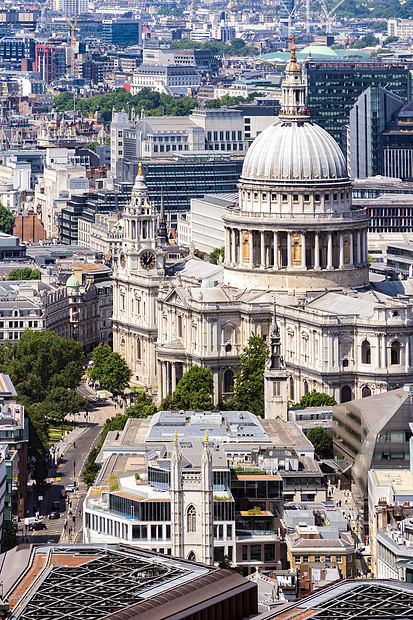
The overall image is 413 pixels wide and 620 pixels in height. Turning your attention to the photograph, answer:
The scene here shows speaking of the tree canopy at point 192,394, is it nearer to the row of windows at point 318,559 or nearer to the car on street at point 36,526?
the car on street at point 36,526

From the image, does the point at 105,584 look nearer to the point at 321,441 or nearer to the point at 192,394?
the point at 321,441

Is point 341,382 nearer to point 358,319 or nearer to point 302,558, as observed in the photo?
point 358,319

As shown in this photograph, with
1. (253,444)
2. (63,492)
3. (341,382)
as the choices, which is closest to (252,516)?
(253,444)

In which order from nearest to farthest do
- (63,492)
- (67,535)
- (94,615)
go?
(94,615) < (67,535) < (63,492)

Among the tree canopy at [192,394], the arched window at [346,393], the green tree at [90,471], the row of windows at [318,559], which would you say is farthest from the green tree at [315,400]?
the row of windows at [318,559]

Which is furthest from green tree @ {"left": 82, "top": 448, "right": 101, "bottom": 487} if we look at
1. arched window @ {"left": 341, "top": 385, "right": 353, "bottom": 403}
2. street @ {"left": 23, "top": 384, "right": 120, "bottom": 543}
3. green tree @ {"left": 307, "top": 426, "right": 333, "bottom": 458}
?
arched window @ {"left": 341, "top": 385, "right": 353, "bottom": 403}

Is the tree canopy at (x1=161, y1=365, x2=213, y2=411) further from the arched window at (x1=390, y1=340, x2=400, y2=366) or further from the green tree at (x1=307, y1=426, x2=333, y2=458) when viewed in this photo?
the green tree at (x1=307, y1=426, x2=333, y2=458)
